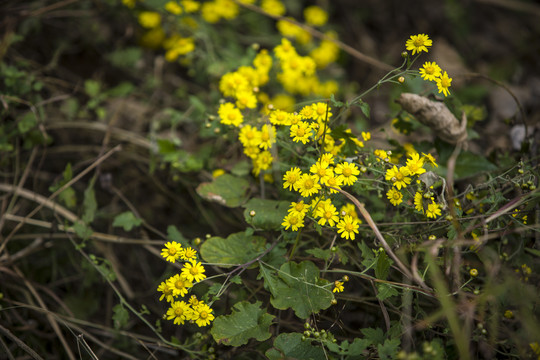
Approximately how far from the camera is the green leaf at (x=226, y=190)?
203 cm

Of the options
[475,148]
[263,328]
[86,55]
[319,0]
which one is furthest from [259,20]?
[263,328]

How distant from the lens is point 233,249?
6.10 ft

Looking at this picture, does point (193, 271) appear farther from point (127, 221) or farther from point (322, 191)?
point (127, 221)

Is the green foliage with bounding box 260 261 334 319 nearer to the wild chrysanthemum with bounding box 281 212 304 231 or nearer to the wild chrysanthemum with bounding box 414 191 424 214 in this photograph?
the wild chrysanthemum with bounding box 281 212 304 231

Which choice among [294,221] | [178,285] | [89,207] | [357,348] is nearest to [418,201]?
[294,221]

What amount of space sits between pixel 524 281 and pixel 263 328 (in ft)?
3.83

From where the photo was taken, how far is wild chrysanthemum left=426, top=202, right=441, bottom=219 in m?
1.66

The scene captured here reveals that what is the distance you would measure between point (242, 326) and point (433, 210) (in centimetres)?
92

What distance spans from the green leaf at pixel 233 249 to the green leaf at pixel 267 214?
93 millimetres

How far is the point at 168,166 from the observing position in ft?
8.59

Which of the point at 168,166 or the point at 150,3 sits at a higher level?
the point at 150,3

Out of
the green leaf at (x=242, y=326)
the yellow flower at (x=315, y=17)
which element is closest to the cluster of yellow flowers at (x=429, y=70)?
the green leaf at (x=242, y=326)

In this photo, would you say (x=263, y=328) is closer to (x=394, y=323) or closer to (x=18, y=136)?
(x=394, y=323)

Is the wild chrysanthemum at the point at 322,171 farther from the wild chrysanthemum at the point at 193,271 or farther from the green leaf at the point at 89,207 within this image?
the green leaf at the point at 89,207
